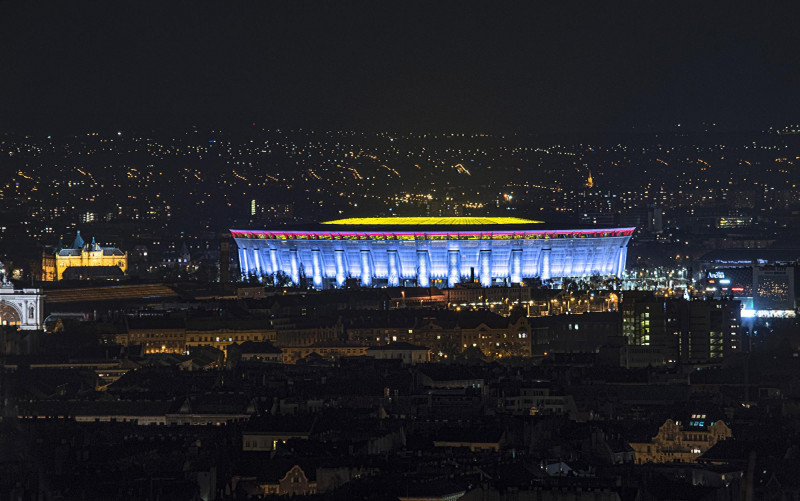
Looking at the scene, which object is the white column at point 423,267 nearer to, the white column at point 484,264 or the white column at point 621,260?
the white column at point 484,264

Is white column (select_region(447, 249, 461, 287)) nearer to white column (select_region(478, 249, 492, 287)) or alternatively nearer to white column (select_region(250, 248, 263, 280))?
white column (select_region(478, 249, 492, 287))

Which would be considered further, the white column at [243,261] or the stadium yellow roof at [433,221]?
the white column at [243,261]

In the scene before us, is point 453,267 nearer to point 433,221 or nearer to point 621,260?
point 433,221

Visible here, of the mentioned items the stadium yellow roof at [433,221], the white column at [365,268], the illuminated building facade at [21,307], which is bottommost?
the illuminated building facade at [21,307]

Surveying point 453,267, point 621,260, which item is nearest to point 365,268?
point 453,267

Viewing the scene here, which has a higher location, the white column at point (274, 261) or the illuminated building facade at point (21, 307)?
the white column at point (274, 261)

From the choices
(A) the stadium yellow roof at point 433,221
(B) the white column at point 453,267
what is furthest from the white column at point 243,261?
(B) the white column at point 453,267

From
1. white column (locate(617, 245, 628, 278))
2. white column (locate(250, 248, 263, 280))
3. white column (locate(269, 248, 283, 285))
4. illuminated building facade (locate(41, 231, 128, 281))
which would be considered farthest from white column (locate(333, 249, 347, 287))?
white column (locate(617, 245, 628, 278))

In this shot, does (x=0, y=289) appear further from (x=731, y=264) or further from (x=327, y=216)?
(x=327, y=216)

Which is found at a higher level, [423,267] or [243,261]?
[243,261]
